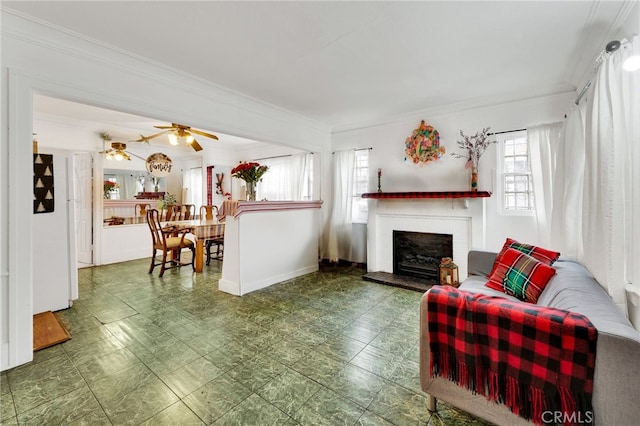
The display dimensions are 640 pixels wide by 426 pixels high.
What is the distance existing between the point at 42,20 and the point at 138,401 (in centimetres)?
284

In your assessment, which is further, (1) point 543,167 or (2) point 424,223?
(2) point 424,223

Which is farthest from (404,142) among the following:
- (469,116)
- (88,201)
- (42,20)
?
(88,201)

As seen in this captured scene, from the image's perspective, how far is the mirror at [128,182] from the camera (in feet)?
18.5

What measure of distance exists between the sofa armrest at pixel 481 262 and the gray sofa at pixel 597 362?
60cm

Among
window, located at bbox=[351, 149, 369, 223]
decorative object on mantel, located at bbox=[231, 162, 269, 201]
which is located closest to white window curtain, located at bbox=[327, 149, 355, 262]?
window, located at bbox=[351, 149, 369, 223]

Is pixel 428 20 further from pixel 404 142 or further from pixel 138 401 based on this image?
pixel 138 401

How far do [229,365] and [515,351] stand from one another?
1875mm

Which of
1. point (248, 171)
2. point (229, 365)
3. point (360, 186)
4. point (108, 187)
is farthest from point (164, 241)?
point (360, 186)

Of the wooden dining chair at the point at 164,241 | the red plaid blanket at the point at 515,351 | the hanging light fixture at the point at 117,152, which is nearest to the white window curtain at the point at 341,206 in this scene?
the wooden dining chair at the point at 164,241

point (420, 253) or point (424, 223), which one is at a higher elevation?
point (424, 223)

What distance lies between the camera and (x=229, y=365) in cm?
211

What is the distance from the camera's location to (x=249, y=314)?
305 centimetres

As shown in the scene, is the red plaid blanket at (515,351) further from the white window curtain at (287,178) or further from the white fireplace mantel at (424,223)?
the white window curtain at (287,178)

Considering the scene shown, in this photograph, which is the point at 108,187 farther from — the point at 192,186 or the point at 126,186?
the point at 192,186
